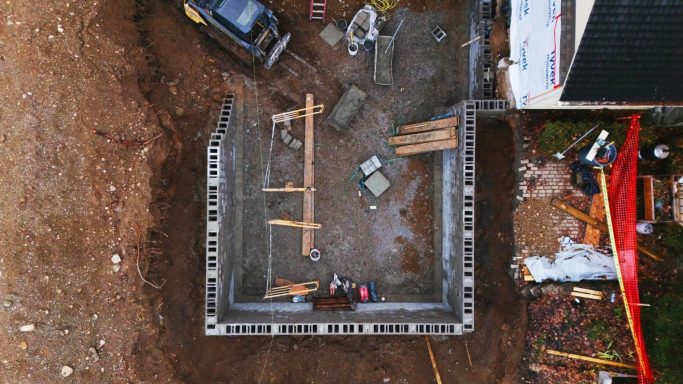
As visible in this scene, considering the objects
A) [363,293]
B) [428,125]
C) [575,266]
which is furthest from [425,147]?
[575,266]

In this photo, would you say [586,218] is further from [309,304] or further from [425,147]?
[309,304]

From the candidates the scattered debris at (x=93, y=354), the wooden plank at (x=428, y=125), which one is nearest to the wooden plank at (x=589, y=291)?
the wooden plank at (x=428, y=125)

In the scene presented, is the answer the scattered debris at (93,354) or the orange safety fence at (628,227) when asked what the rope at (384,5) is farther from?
the scattered debris at (93,354)

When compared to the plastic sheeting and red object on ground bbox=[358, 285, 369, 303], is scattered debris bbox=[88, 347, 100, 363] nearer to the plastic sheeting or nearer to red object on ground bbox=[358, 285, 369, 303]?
red object on ground bbox=[358, 285, 369, 303]

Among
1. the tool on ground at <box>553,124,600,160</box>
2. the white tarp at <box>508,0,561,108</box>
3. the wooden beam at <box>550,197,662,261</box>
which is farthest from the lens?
the wooden beam at <box>550,197,662,261</box>

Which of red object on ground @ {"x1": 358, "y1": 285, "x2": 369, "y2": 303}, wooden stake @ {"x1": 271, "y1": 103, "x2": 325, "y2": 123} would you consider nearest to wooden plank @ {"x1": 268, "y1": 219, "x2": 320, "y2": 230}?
red object on ground @ {"x1": 358, "y1": 285, "x2": 369, "y2": 303}

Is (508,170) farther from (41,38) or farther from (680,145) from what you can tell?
(41,38)

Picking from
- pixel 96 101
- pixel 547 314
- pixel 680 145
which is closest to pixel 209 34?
pixel 96 101
